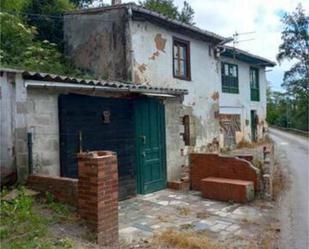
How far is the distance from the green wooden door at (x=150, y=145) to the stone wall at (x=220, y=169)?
2.93 feet

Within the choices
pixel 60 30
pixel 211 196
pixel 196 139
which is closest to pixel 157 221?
pixel 211 196

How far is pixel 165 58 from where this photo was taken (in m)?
14.4

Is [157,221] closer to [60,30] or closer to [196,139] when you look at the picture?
[196,139]

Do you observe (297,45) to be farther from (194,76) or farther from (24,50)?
(24,50)

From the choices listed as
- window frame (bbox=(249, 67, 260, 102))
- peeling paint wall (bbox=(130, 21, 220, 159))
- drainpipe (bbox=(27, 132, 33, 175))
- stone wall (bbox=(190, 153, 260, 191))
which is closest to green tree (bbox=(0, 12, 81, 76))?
peeling paint wall (bbox=(130, 21, 220, 159))

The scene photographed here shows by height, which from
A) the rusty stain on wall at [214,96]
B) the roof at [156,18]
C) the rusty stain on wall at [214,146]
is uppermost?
the roof at [156,18]

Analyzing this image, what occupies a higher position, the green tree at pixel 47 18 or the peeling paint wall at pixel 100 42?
the green tree at pixel 47 18

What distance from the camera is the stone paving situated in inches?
291

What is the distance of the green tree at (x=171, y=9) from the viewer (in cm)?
2489

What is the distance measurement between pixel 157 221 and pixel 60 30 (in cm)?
1122

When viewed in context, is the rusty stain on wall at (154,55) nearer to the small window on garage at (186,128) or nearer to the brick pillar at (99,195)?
the small window on garage at (186,128)

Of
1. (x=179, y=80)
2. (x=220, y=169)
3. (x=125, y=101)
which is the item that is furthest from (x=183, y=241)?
(x=179, y=80)

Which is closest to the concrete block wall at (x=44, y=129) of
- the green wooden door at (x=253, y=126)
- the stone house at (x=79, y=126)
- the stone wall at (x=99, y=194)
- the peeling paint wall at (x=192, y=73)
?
the stone house at (x=79, y=126)

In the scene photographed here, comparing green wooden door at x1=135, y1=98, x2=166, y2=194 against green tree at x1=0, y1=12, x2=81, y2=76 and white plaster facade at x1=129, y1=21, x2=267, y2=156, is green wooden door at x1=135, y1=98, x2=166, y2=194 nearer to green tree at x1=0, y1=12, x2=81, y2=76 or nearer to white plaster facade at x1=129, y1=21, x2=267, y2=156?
white plaster facade at x1=129, y1=21, x2=267, y2=156
